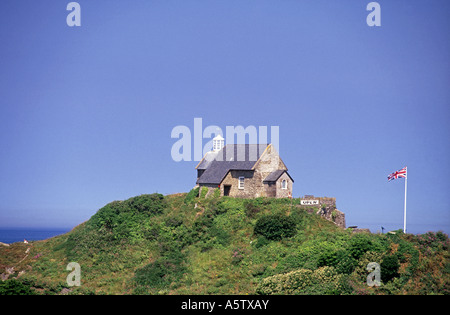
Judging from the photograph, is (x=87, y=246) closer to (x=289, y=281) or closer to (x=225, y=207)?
(x=225, y=207)

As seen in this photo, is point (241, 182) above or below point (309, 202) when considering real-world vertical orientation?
above

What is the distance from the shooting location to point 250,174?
5250cm

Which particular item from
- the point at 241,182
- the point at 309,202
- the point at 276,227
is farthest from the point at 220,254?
the point at 241,182

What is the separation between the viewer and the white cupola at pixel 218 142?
5919 centimetres

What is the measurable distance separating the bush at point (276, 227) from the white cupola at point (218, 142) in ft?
58.2

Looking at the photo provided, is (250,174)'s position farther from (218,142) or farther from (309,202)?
(309,202)

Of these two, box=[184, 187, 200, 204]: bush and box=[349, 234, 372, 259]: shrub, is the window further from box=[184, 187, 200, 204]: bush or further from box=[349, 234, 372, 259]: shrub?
box=[349, 234, 372, 259]: shrub

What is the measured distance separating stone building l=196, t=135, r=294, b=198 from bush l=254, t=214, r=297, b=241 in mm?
7794

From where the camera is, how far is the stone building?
5150 centimetres

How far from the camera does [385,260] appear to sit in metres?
34.0

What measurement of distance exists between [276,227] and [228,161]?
15331 millimetres

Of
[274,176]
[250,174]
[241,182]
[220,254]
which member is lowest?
[220,254]

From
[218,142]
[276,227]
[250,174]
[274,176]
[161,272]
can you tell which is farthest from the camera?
[218,142]

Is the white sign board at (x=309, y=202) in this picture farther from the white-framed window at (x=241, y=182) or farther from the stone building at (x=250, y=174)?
the white-framed window at (x=241, y=182)
